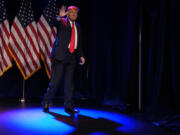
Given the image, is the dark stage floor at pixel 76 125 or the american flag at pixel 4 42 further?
the american flag at pixel 4 42

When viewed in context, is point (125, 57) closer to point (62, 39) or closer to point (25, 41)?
point (62, 39)

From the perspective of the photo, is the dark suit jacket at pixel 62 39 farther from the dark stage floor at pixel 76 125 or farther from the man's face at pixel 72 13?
the dark stage floor at pixel 76 125

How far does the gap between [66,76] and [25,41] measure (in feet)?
6.34

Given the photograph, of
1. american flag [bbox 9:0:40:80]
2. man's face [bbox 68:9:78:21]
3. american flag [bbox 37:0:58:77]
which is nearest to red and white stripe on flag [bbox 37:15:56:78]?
american flag [bbox 37:0:58:77]

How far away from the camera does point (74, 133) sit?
218 cm

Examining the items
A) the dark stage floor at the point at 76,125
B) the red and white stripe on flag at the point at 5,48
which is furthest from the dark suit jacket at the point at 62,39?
the red and white stripe on flag at the point at 5,48

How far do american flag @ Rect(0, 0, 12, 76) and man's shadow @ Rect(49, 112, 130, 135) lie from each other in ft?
7.50

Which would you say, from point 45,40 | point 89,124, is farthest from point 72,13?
point 45,40

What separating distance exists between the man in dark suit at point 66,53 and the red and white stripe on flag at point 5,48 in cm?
182

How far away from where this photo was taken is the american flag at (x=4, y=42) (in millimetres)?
4770

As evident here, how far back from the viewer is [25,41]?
4.84m

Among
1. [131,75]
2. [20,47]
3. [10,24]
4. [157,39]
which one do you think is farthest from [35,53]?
[157,39]

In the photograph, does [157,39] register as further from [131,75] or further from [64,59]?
[64,59]

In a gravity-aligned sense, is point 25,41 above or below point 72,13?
below
